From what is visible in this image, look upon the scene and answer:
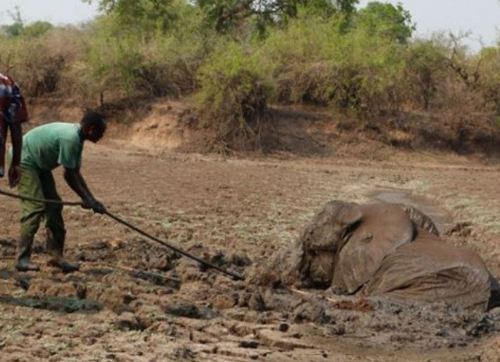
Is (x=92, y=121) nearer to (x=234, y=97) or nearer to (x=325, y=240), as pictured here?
(x=325, y=240)

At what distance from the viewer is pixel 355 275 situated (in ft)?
26.4

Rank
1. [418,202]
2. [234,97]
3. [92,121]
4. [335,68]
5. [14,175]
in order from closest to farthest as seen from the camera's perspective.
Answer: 1. [14,175]
2. [92,121]
3. [418,202]
4. [234,97]
5. [335,68]

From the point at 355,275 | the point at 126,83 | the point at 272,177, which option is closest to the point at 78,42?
the point at 126,83

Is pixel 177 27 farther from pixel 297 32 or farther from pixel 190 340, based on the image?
pixel 190 340

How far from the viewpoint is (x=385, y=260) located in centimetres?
782

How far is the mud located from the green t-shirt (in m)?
0.96

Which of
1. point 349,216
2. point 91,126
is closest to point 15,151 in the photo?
point 91,126

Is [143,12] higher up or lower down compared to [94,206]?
higher up

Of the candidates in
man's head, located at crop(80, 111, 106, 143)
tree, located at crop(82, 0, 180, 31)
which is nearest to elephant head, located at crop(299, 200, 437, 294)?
man's head, located at crop(80, 111, 106, 143)

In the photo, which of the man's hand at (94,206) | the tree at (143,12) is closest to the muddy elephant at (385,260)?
the man's hand at (94,206)

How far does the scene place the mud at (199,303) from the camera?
5977 mm

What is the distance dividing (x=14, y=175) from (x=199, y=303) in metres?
1.85

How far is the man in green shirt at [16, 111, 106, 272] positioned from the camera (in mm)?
7965

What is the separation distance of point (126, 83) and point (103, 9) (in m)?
6.09
